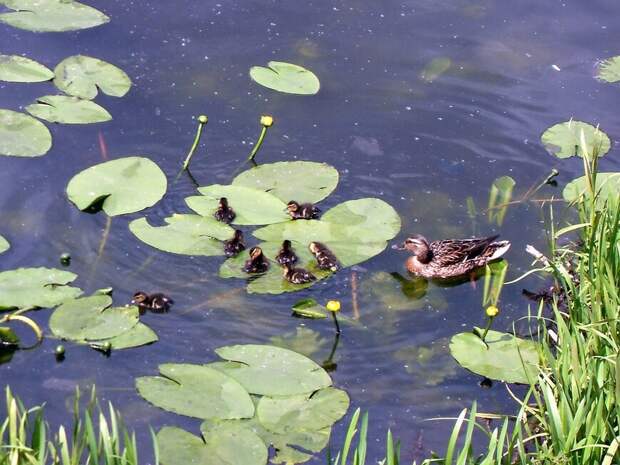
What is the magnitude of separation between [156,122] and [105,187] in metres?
1.08

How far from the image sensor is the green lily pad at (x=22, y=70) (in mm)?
8938

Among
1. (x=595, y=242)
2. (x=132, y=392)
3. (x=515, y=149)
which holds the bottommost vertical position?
(x=132, y=392)

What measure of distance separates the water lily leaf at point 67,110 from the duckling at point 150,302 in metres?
2.08

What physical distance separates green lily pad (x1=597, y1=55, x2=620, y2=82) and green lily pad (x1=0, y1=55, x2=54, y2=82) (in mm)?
4819

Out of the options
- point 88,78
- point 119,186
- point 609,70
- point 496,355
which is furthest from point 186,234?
point 609,70

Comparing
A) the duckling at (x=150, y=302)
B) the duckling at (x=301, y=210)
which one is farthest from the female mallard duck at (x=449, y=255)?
the duckling at (x=150, y=302)

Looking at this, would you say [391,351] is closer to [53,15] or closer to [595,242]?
[595,242]

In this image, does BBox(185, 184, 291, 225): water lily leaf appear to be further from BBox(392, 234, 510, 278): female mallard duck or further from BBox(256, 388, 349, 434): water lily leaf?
BBox(256, 388, 349, 434): water lily leaf

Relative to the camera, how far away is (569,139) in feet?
29.3

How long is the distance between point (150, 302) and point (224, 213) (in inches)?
40.0

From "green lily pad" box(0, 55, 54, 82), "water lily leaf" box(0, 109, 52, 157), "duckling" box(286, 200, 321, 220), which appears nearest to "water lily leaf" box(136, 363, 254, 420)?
"duckling" box(286, 200, 321, 220)

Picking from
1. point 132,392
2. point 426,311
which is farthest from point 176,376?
point 426,311

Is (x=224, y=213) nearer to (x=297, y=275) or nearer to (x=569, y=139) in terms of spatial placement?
(x=297, y=275)

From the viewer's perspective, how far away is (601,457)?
5.09 meters
